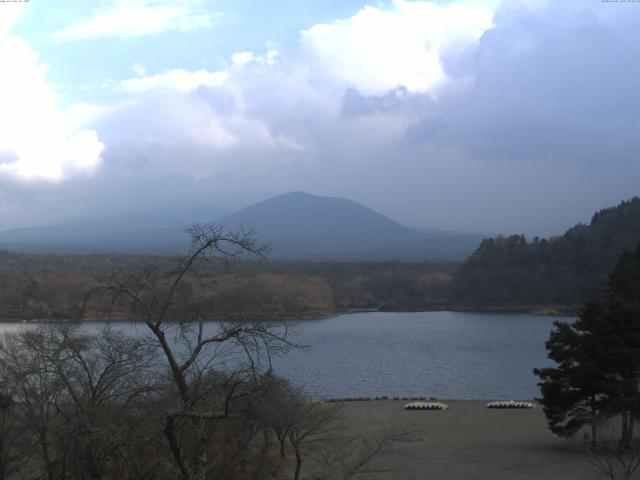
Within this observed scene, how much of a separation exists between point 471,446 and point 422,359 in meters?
18.6

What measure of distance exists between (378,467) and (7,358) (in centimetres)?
722

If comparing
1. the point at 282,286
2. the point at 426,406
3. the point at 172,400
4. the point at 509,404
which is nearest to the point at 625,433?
the point at 509,404

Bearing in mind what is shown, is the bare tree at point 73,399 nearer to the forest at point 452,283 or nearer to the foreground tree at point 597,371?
the foreground tree at point 597,371

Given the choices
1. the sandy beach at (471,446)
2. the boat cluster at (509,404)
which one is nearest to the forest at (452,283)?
the boat cluster at (509,404)

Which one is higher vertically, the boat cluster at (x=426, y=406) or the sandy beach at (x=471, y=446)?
the sandy beach at (x=471, y=446)

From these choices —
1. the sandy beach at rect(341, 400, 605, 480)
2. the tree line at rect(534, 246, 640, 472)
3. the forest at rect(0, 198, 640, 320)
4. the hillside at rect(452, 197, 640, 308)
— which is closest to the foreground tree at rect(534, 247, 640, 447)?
the tree line at rect(534, 246, 640, 472)

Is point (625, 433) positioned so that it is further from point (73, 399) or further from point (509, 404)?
point (73, 399)

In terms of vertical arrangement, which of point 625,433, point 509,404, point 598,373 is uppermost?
point 598,373

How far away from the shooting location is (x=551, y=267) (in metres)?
67.5

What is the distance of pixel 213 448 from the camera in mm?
7828

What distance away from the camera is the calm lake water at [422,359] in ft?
89.4

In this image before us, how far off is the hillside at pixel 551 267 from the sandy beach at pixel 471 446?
4274 centimetres

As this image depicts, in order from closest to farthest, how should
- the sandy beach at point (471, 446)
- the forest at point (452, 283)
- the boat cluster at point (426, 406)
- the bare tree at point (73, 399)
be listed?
1. the bare tree at point (73, 399)
2. the sandy beach at point (471, 446)
3. the boat cluster at point (426, 406)
4. the forest at point (452, 283)

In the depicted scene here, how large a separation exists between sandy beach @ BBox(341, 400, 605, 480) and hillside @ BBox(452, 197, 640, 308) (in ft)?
140
